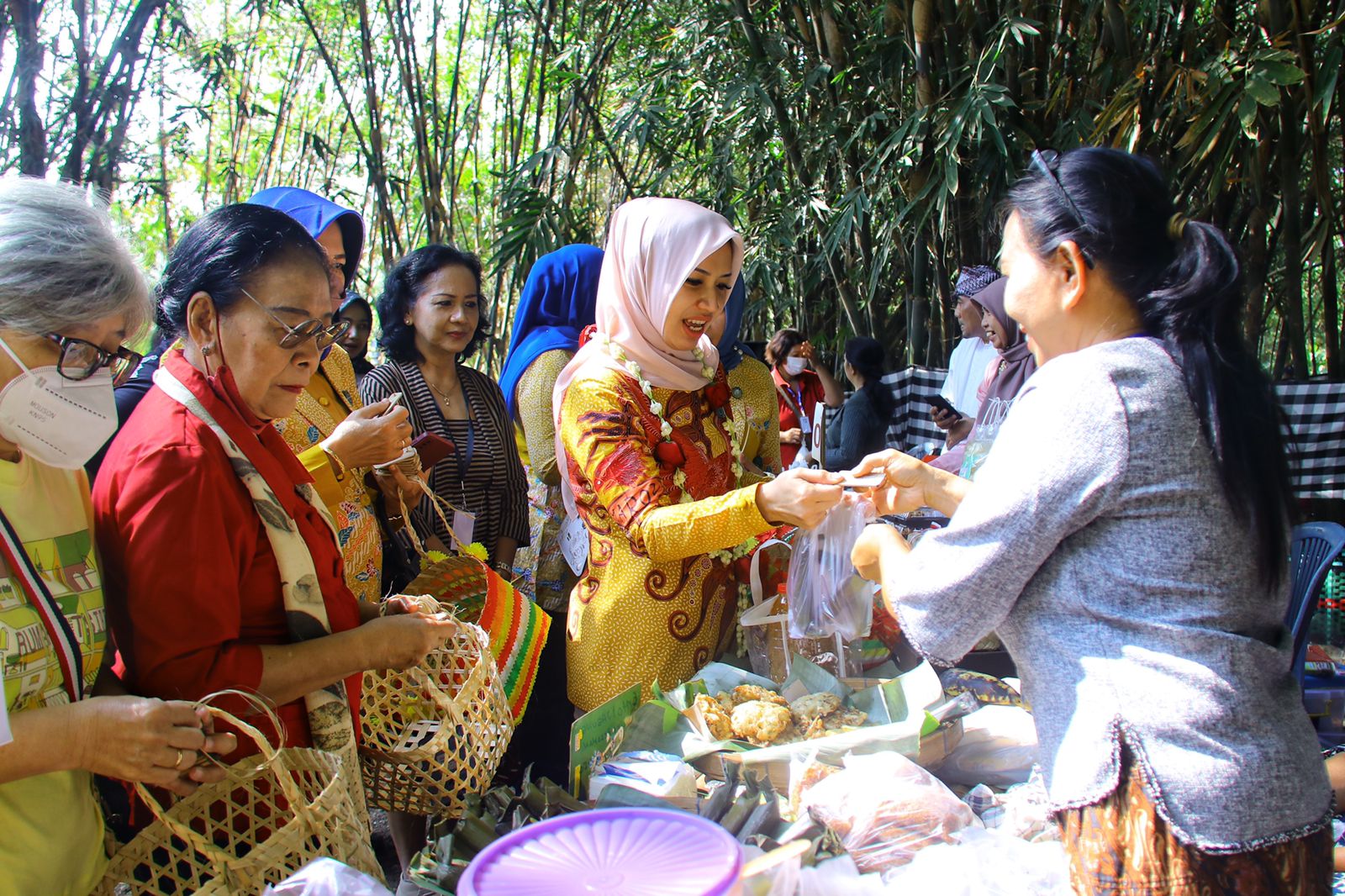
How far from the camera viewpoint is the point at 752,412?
2316mm

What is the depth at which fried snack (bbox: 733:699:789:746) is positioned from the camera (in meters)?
1.73

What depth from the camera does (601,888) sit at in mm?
1000

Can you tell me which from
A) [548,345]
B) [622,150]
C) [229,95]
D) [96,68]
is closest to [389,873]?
[548,345]

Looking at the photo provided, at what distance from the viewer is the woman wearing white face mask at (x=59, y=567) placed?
112 cm

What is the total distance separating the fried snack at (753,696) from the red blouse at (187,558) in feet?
2.62

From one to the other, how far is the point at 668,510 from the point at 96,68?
4.06 m

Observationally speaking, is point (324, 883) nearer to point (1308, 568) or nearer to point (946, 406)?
point (1308, 568)

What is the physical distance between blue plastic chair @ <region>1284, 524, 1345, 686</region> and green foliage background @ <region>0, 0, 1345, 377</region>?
153 cm

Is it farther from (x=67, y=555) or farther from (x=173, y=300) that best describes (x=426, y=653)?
(x=173, y=300)

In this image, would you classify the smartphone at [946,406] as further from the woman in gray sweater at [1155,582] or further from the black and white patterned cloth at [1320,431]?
the woman in gray sweater at [1155,582]

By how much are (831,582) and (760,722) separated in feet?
0.99

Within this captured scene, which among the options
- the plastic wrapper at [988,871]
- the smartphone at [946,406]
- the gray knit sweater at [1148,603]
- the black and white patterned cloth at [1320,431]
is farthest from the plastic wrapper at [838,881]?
the black and white patterned cloth at [1320,431]

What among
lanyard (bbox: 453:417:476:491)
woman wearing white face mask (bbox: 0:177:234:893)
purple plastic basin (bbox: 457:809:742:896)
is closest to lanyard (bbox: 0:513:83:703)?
woman wearing white face mask (bbox: 0:177:234:893)

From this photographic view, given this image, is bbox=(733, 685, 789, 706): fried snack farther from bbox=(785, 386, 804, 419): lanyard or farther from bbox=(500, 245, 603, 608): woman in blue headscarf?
bbox=(785, 386, 804, 419): lanyard
